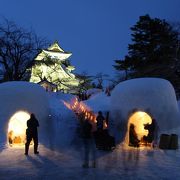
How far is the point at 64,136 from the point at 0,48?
13467 mm

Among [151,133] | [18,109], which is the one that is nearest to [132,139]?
[151,133]

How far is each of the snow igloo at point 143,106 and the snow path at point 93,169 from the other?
2.76m

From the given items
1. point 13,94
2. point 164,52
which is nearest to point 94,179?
point 13,94

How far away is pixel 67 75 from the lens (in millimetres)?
44438

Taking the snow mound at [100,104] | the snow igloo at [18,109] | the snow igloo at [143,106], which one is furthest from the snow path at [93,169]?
the snow mound at [100,104]

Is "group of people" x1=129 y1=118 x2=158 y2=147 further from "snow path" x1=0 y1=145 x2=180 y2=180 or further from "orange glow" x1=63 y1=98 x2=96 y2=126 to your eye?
"orange glow" x1=63 y1=98 x2=96 y2=126

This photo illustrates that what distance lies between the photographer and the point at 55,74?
43031 mm

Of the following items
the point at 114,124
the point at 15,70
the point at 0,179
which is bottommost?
the point at 0,179

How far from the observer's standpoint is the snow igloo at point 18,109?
719 inches

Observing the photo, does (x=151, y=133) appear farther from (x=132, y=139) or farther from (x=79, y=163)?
(x=79, y=163)

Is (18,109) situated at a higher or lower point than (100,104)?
lower

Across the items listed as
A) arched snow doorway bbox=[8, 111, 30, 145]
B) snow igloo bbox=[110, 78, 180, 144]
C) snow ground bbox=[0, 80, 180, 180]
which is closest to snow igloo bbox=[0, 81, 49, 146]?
arched snow doorway bbox=[8, 111, 30, 145]

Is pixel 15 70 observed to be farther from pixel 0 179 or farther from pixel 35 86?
pixel 0 179

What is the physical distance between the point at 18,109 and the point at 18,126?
43.2 inches
